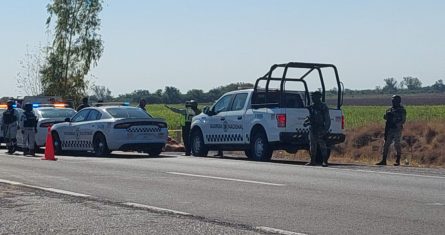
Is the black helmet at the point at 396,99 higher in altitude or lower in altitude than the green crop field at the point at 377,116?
higher

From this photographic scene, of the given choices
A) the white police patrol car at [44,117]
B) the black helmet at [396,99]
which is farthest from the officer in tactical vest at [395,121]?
the white police patrol car at [44,117]

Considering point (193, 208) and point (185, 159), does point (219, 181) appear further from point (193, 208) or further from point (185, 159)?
point (185, 159)

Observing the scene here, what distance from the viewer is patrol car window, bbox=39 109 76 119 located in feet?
→ 91.4

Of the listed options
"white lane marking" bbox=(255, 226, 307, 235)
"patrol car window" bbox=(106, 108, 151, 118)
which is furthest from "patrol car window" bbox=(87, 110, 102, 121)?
"white lane marking" bbox=(255, 226, 307, 235)

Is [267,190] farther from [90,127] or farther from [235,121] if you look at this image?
[90,127]

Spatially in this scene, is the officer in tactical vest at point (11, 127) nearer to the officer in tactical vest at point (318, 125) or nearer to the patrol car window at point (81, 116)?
the patrol car window at point (81, 116)

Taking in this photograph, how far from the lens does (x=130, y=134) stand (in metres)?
23.8

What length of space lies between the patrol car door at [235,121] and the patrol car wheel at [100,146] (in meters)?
3.16

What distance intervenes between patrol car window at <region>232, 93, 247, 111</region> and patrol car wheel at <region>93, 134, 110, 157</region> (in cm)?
353

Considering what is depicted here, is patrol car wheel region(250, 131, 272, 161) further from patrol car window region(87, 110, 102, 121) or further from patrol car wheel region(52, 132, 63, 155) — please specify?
patrol car wheel region(52, 132, 63, 155)

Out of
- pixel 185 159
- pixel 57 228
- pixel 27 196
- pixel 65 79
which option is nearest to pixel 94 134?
pixel 185 159

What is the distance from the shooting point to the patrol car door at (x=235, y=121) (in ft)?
75.6

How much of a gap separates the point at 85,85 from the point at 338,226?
3666 centimetres

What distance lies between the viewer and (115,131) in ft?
77.8
